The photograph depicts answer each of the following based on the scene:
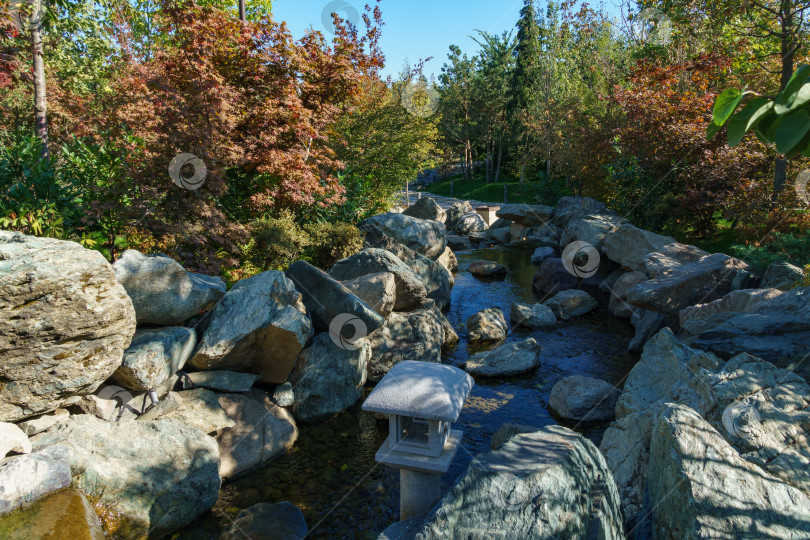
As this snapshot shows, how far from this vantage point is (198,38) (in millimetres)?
10133

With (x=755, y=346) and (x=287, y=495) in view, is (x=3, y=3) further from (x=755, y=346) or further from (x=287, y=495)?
(x=755, y=346)

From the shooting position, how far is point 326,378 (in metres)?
8.12

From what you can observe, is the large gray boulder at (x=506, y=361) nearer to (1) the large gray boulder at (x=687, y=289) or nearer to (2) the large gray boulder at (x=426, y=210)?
(1) the large gray boulder at (x=687, y=289)

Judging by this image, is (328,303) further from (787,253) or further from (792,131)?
(787,253)

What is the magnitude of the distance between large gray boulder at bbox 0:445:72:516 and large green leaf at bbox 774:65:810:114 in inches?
245

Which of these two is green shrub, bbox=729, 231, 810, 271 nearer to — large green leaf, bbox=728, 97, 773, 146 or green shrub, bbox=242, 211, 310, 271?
green shrub, bbox=242, 211, 310, 271

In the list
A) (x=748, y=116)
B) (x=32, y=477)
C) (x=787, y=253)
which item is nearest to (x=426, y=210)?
(x=787, y=253)

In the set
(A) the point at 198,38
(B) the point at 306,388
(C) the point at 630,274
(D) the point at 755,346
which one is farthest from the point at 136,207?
(C) the point at 630,274

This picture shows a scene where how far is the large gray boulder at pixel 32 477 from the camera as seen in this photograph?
4453 mm

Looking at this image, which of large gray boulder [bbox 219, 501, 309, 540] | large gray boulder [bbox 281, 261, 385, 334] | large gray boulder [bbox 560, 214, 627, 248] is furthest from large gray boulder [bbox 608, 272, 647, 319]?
large gray boulder [bbox 219, 501, 309, 540]

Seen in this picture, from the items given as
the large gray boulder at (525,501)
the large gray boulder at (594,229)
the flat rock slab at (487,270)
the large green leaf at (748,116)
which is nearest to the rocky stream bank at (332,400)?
the large gray boulder at (525,501)

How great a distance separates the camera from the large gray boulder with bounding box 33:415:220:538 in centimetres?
516

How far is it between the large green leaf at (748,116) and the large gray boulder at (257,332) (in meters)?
6.77

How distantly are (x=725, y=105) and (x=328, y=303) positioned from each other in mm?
7416
